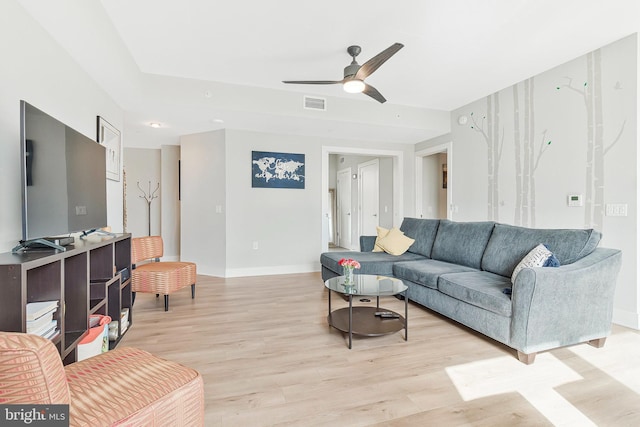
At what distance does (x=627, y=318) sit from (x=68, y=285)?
14.1ft

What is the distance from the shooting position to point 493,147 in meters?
4.26

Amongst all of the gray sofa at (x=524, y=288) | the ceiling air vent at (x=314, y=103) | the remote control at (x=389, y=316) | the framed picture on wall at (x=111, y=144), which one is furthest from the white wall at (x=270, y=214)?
the remote control at (x=389, y=316)

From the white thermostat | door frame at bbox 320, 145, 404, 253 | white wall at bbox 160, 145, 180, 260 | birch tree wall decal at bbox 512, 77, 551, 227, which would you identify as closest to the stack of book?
door frame at bbox 320, 145, 404, 253

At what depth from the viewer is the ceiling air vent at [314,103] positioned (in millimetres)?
4125

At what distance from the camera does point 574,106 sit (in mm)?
3277

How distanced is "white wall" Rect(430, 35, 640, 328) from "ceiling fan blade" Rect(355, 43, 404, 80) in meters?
2.23

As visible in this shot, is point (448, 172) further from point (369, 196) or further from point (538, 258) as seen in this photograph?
point (538, 258)

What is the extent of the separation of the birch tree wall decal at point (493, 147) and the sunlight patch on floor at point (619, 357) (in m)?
2.01

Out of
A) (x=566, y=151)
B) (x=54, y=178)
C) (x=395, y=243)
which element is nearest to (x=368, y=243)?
(x=395, y=243)

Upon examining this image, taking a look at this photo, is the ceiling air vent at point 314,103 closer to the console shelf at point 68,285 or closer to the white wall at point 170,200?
the console shelf at point 68,285

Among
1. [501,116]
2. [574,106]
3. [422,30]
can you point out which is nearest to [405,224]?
[501,116]

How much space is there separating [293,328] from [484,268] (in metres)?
1.95

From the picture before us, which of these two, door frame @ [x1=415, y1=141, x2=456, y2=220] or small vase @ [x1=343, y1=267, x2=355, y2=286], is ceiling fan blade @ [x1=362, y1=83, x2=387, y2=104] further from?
door frame @ [x1=415, y1=141, x2=456, y2=220]

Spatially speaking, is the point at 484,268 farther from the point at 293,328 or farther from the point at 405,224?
the point at 293,328
